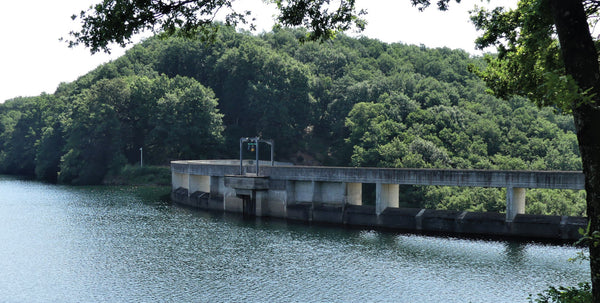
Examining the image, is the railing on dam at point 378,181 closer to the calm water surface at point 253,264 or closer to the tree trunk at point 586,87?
the calm water surface at point 253,264

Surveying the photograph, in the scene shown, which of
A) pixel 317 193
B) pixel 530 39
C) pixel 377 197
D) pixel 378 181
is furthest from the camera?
pixel 317 193

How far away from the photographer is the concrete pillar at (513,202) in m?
38.7

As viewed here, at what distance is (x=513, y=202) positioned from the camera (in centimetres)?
3897

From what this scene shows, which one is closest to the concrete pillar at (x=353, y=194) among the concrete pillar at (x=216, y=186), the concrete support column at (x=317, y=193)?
the concrete support column at (x=317, y=193)

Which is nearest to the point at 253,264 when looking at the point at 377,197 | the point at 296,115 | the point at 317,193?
the point at 377,197

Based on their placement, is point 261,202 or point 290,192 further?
point 261,202

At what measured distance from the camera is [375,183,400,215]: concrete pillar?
43.9m

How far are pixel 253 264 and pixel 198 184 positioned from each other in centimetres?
3080

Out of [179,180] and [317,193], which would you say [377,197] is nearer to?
[317,193]

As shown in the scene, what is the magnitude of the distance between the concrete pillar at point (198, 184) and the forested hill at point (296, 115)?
16.0 metres

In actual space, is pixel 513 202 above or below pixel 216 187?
above

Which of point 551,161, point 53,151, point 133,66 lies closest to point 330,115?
point 551,161

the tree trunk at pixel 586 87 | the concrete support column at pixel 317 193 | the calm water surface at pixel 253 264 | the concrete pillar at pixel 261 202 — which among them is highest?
the tree trunk at pixel 586 87

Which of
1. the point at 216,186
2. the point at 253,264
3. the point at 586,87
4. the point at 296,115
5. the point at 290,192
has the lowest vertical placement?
the point at 253,264
